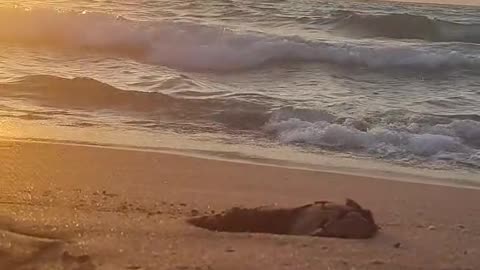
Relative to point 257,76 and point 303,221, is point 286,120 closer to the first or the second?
point 303,221

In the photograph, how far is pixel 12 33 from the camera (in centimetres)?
1319

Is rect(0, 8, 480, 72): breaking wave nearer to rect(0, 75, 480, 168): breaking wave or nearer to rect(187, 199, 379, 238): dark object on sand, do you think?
rect(0, 75, 480, 168): breaking wave

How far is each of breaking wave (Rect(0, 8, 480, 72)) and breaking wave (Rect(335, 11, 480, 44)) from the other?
1.68 metres

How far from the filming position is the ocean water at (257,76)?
20.9ft

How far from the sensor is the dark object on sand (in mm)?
3896

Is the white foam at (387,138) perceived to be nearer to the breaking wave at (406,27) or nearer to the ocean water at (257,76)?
the ocean water at (257,76)

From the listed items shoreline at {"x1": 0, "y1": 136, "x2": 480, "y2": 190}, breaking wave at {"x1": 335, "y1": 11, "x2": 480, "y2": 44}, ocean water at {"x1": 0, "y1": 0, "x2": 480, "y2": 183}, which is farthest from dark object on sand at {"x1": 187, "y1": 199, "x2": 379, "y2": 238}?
breaking wave at {"x1": 335, "y1": 11, "x2": 480, "y2": 44}

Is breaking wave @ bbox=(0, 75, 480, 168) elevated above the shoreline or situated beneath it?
situated beneath

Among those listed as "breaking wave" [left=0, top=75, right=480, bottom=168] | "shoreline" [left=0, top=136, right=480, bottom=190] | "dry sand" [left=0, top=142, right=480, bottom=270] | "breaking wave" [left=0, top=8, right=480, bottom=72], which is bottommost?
"breaking wave" [left=0, top=8, right=480, bottom=72]

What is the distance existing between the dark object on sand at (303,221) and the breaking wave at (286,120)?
198cm

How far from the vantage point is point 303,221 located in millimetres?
4047

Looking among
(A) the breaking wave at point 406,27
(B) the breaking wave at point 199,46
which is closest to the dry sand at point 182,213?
(B) the breaking wave at point 199,46

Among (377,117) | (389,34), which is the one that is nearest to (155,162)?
(377,117)

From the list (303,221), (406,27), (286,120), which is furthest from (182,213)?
(406,27)
